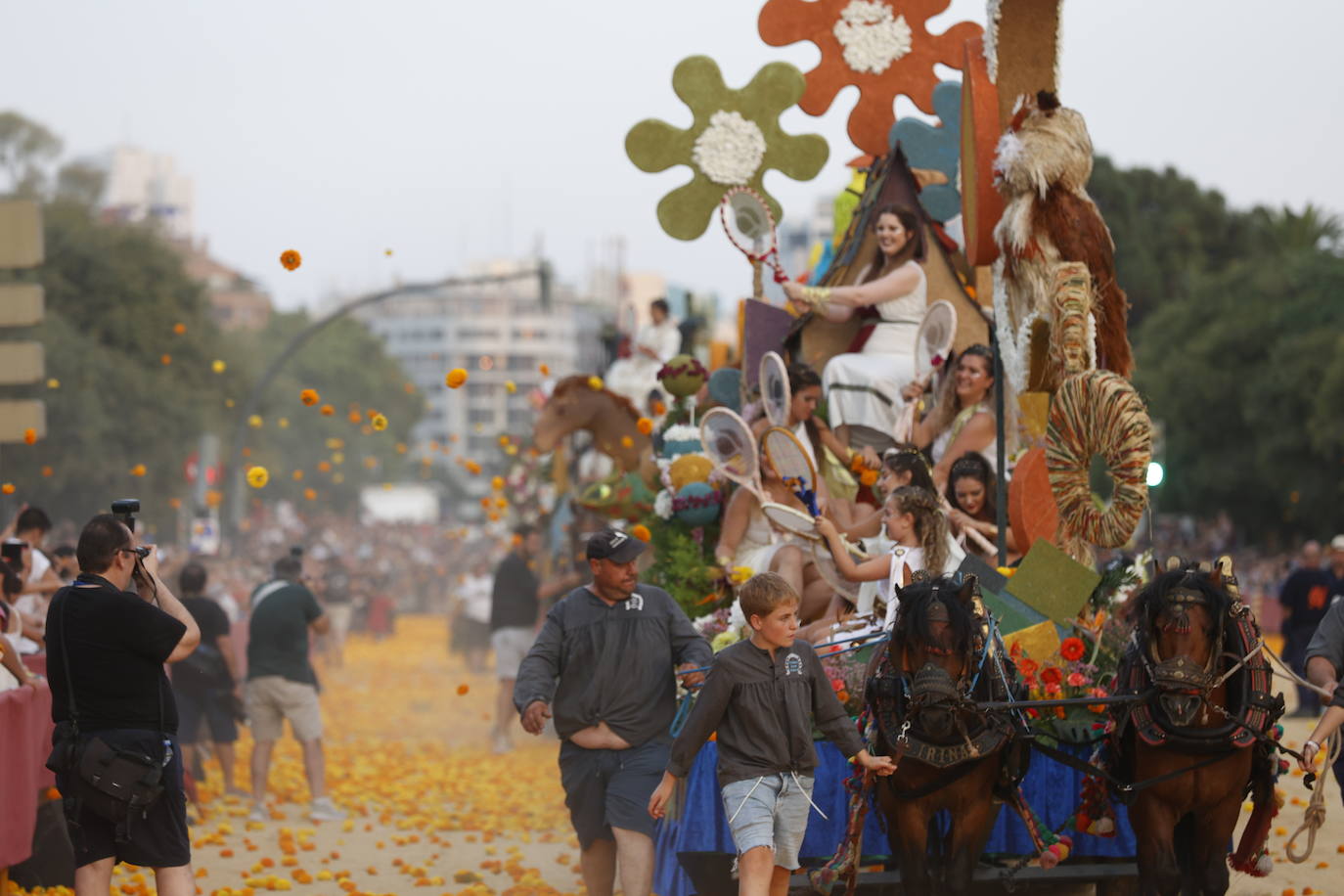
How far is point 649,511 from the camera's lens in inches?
543

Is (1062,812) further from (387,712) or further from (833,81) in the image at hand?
(387,712)

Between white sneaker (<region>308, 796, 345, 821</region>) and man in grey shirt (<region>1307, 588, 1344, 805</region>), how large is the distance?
7657 mm

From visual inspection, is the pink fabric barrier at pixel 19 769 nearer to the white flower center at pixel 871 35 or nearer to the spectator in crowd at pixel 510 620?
the white flower center at pixel 871 35

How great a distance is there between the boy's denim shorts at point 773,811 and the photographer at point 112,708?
2.18 meters

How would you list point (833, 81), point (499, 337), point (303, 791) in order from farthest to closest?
point (499, 337), point (303, 791), point (833, 81)

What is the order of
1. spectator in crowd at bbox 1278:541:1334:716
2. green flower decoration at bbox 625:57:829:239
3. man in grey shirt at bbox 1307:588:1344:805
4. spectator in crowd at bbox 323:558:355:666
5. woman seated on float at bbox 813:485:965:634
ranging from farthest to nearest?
1. spectator in crowd at bbox 323:558:355:666
2. spectator in crowd at bbox 1278:541:1334:716
3. green flower decoration at bbox 625:57:829:239
4. woman seated on float at bbox 813:485:965:634
5. man in grey shirt at bbox 1307:588:1344:805

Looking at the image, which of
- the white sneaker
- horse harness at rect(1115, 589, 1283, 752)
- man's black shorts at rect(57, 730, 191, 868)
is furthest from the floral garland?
man's black shorts at rect(57, 730, 191, 868)

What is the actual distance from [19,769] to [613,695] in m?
2.99

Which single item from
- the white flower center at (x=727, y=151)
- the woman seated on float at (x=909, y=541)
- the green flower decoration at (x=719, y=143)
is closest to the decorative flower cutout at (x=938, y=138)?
the green flower decoration at (x=719, y=143)

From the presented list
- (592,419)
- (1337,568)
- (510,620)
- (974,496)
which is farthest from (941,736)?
(510,620)

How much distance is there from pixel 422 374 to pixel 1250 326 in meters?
151

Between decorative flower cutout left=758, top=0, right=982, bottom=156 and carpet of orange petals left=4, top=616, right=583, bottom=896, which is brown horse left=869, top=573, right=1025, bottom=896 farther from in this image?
decorative flower cutout left=758, top=0, right=982, bottom=156

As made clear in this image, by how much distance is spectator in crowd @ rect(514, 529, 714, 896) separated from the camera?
25.8 ft

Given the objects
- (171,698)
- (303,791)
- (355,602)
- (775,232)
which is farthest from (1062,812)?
(355,602)
